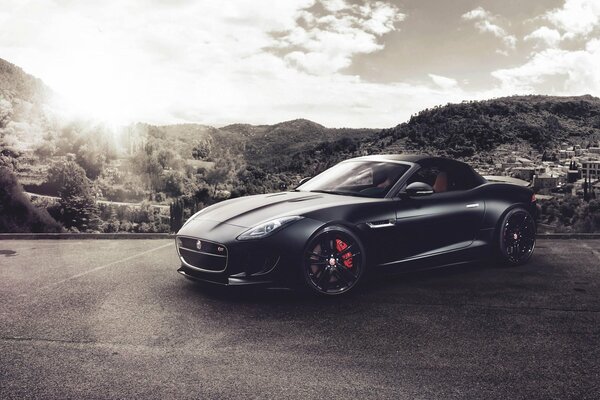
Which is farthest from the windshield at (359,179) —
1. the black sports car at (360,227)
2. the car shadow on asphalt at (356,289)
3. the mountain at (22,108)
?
the mountain at (22,108)

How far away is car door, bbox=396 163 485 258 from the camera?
5605 millimetres

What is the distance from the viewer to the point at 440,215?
584 cm

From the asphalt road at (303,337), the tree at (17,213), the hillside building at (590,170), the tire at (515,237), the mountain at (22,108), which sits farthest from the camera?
the mountain at (22,108)

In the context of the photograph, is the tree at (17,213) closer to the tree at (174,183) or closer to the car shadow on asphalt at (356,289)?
the car shadow on asphalt at (356,289)

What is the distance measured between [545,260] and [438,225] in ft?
6.86

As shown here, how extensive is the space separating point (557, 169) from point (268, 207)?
114 feet

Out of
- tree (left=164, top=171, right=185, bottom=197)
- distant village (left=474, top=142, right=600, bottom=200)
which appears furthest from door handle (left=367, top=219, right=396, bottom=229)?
tree (left=164, top=171, right=185, bottom=197)

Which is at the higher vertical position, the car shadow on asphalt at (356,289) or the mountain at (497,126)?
the mountain at (497,126)

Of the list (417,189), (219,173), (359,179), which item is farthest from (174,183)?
(417,189)

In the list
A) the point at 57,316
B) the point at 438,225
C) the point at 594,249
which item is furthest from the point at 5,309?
the point at 594,249

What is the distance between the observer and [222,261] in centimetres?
505

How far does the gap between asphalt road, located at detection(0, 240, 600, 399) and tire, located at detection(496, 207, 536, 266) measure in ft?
0.83

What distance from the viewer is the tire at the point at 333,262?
5055 mm

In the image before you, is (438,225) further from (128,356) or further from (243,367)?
(128,356)
